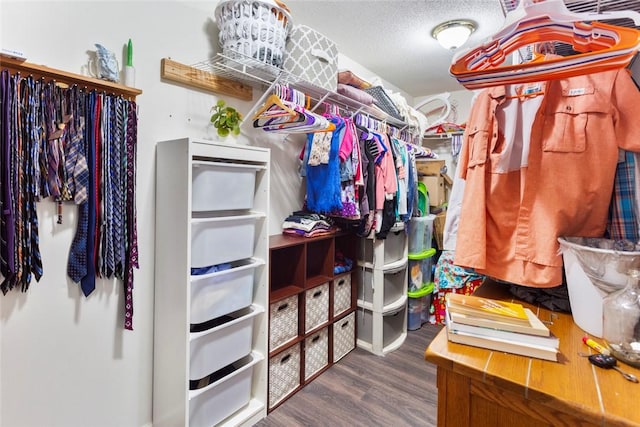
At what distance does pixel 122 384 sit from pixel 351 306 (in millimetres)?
1581

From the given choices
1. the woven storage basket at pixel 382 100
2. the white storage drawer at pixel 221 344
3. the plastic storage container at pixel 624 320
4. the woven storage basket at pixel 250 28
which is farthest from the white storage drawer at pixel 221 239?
the woven storage basket at pixel 382 100

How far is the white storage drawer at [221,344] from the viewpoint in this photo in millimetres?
1510

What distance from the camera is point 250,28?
5.38 feet

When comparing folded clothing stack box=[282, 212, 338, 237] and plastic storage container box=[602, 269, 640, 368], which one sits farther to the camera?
folded clothing stack box=[282, 212, 338, 237]

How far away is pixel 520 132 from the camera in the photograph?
3.46 ft

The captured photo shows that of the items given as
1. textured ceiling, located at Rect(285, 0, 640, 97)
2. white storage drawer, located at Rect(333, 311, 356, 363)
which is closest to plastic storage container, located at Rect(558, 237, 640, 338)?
textured ceiling, located at Rect(285, 0, 640, 97)

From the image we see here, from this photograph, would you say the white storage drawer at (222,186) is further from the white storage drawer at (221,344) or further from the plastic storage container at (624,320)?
the plastic storage container at (624,320)

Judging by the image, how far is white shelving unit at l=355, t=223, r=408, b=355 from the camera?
8.28 feet

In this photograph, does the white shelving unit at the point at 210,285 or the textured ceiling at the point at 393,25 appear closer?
the white shelving unit at the point at 210,285

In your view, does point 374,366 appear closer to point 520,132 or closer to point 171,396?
point 171,396

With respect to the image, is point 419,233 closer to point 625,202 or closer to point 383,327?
point 383,327

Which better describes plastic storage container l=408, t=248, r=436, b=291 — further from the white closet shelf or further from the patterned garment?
the patterned garment

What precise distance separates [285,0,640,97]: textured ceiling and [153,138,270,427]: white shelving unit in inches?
46.8

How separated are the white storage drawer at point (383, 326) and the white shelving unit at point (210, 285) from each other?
107 cm
